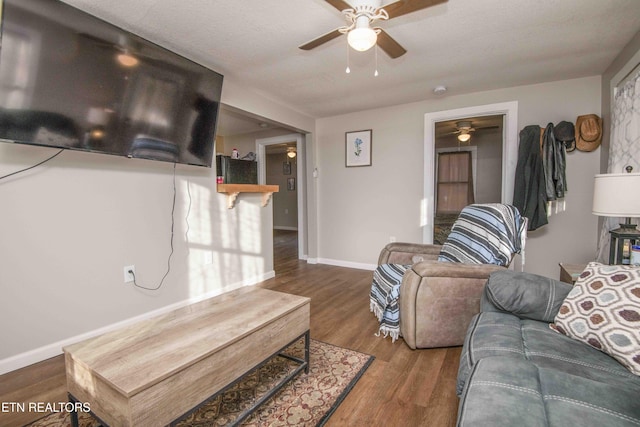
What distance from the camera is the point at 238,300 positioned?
5.77 ft

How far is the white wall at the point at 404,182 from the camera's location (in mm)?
3115

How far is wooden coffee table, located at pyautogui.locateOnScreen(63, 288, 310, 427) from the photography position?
0.99 metres

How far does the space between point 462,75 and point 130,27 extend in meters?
2.92

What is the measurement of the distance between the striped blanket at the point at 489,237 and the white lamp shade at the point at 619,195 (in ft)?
1.76

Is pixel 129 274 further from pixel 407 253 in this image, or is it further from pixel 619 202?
pixel 619 202

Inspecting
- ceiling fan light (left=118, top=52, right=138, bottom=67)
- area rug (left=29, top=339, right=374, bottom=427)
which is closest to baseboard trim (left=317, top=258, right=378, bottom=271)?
area rug (left=29, top=339, right=374, bottom=427)

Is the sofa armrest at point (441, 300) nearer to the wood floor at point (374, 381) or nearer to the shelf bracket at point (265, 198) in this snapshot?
the wood floor at point (374, 381)

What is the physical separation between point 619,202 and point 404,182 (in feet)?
7.83

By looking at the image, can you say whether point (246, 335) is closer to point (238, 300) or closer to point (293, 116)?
point (238, 300)

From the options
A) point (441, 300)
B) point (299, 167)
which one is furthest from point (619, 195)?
point (299, 167)

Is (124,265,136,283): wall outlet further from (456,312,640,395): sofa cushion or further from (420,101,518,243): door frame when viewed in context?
(420,101,518,243): door frame

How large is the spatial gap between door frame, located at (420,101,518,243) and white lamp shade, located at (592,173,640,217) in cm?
159

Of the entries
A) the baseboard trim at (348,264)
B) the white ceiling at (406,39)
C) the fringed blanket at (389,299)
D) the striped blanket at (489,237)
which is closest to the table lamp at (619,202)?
the striped blanket at (489,237)

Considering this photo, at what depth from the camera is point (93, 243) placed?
7.28ft
